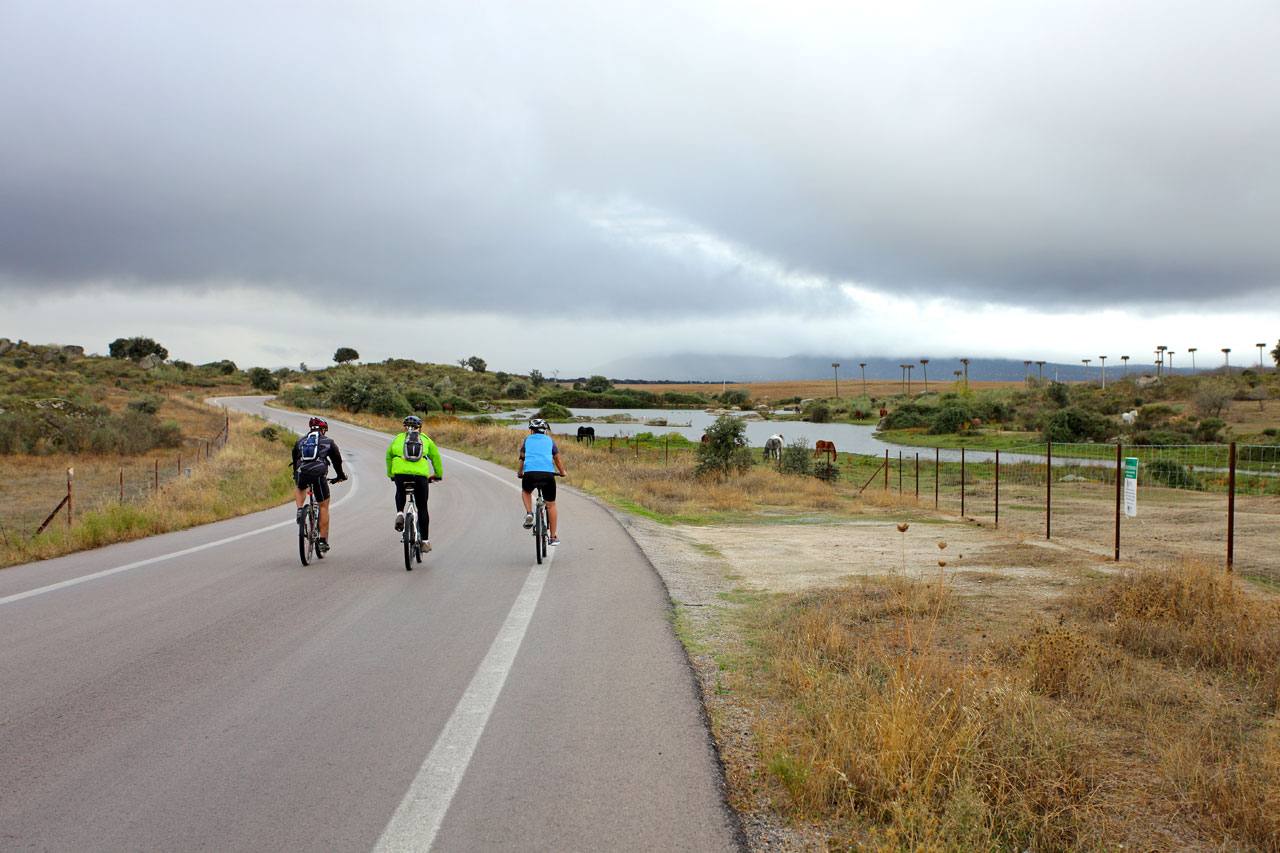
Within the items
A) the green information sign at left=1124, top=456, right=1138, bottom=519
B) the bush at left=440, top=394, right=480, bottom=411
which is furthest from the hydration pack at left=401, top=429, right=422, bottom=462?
the bush at left=440, top=394, right=480, bottom=411

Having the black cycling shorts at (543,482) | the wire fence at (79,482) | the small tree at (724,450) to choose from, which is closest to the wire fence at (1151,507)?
the small tree at (724,450)

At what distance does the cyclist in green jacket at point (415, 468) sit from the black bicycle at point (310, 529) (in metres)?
0.86

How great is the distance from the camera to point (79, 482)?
27.2 meters

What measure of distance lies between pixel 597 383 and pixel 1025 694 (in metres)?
167

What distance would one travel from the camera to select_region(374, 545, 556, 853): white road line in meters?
3.70

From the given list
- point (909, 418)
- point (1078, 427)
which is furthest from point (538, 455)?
point (909, 418)

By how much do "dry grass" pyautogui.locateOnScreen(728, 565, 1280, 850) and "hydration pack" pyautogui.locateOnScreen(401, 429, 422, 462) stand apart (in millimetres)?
5739

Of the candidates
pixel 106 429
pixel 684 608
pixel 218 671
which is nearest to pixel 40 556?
pixel 218 671

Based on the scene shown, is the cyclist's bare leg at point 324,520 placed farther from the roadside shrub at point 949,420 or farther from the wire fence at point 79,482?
the roadside shrub at point 949,420

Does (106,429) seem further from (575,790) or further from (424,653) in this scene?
(575,790)

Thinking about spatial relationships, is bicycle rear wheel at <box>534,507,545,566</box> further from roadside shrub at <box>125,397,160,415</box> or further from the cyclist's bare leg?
roadside shrub at <box>125,397,160,415</box>

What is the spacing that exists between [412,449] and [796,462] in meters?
25.9

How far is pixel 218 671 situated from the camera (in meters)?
6.16

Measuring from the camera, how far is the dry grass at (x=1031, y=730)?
381 centimetres
